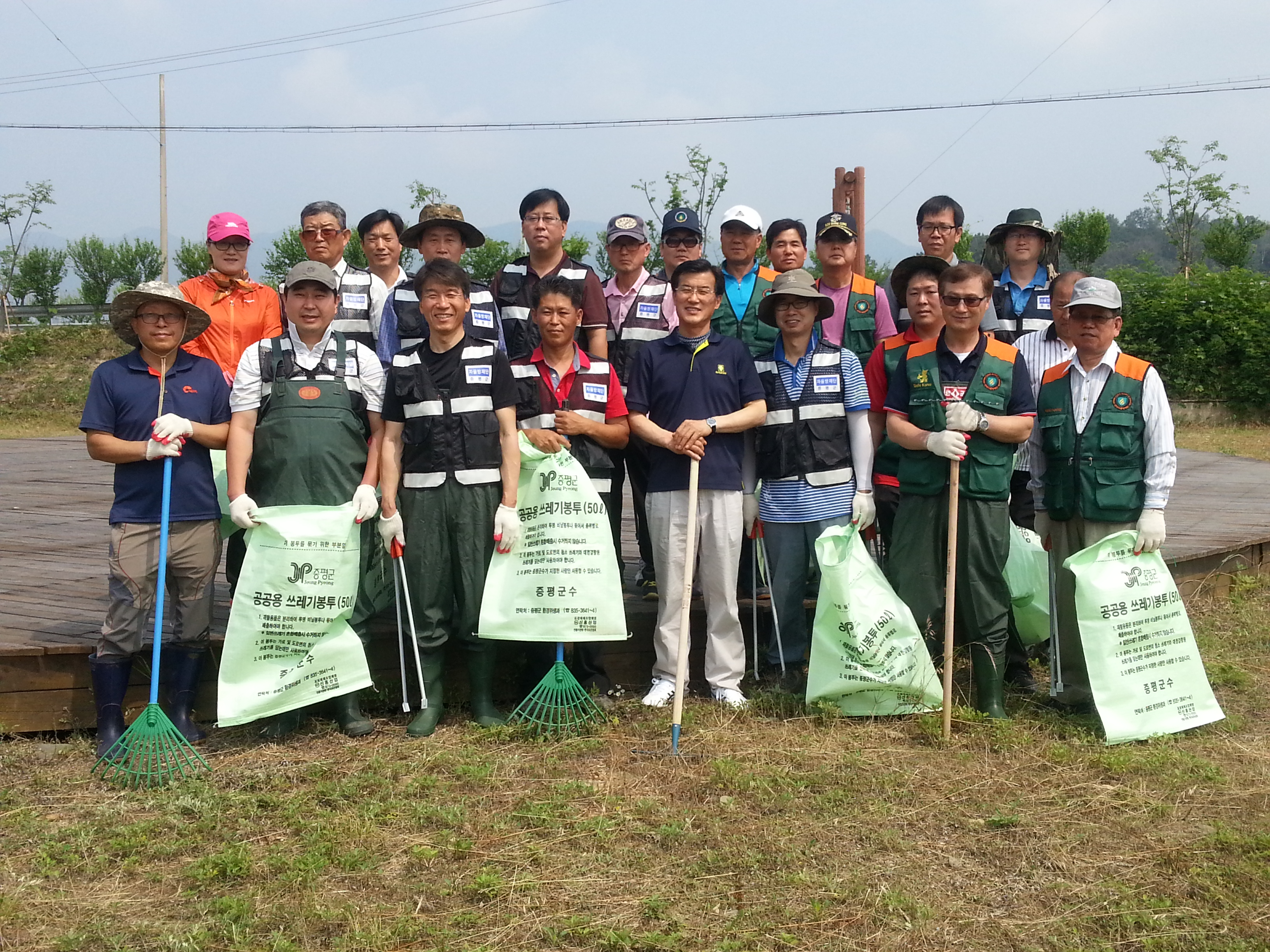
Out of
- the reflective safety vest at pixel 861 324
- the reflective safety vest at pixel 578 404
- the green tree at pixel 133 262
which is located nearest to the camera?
the reflective safety vest at pixel 578 404

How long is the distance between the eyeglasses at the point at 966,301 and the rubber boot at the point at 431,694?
263cm

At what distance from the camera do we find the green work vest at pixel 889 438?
5312mm

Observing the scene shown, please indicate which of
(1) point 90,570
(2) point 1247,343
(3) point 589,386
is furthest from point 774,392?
(2) point 1247,343

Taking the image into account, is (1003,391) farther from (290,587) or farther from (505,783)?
(290,587)

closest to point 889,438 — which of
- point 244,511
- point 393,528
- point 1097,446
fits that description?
point 1097,446

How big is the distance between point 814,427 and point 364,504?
198 cm

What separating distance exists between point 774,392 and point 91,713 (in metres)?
3.32

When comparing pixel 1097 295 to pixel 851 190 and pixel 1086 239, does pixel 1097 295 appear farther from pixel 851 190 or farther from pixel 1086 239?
pixel 1086 239

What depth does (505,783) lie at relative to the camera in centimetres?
428

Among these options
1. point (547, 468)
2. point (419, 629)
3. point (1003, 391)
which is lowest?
point (419, 629)

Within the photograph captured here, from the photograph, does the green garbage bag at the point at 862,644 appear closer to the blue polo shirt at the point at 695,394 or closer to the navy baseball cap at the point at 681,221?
the blue polo shirt at the point at 695,394

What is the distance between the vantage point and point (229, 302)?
5406 mm

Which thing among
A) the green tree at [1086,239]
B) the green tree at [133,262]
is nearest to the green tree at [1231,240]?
the green tree at [1086,239]

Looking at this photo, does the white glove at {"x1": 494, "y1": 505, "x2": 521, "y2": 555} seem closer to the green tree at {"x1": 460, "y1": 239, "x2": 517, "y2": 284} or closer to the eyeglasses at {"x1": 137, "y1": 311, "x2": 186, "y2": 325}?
the eyeglasses at {"x1": 137, "y1": 311, "x2": 186, "y2": 325}
